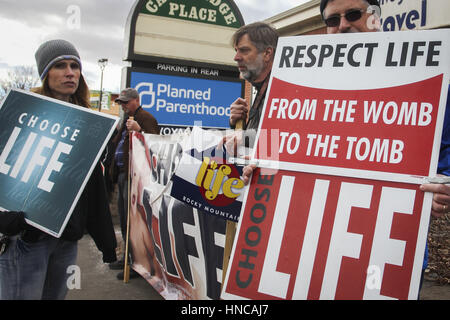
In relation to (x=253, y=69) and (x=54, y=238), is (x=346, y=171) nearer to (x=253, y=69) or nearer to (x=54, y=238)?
(x=253, y=69)

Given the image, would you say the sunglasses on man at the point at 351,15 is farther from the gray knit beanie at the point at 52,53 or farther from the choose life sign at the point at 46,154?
the gray knit beanie at the point at 52,53

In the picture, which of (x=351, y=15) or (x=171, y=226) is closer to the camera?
(x=351, y=15)

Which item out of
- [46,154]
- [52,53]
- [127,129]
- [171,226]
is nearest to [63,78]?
[52,53]

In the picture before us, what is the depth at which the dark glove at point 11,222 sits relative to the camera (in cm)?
178

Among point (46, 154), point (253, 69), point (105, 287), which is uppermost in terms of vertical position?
point (253, 69)

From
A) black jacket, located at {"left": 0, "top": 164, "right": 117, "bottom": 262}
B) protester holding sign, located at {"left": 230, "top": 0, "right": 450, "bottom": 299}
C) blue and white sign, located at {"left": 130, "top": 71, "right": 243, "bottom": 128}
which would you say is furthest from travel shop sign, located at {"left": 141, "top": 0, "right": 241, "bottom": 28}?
protester holding sign, located at {"left": 230, "top": 0, "right": 450, "bottom": 299}

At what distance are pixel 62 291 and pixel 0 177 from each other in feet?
2.22

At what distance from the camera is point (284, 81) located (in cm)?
163

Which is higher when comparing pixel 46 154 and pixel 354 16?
pixel 354 16

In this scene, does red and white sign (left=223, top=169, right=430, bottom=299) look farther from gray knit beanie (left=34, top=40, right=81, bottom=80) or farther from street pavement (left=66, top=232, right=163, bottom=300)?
street pavement (left=66, top=232, right=163, bottom=300)

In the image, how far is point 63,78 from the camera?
2.08m

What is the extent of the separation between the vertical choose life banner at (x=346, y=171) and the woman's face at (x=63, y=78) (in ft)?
3.63

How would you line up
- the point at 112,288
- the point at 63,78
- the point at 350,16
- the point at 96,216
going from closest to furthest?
1. the point at 350,16
2. the point at 63,78
3. the point at 96,216
4. the point at 112,288

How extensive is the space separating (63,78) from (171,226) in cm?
139
